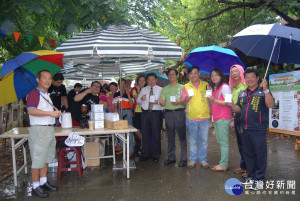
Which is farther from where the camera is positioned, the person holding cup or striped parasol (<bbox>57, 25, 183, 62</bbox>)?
the person holding cup

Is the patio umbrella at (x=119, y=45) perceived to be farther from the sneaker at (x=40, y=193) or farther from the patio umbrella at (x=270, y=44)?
the sneaker at (x=40, y=193)

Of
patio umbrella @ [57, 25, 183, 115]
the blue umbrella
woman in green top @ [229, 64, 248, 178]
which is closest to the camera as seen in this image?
patio umbrella @ [57, 25, 183, 115]

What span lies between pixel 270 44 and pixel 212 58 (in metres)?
1.27

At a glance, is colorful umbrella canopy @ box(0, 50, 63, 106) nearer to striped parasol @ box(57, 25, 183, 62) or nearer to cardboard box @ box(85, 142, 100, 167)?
striped parasol @ box(57, 25, 183, 62)

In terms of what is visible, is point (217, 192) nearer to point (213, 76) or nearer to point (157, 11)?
point (213, 76)

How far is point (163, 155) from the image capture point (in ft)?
18.7

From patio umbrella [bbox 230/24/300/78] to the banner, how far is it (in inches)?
148

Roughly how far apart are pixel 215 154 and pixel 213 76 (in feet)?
7.60

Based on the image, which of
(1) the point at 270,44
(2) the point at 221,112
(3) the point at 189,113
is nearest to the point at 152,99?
(3) the point at 189,113

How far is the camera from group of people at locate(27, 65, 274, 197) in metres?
3.46

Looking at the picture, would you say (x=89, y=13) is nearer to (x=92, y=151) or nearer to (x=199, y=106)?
(x=199, y=106)

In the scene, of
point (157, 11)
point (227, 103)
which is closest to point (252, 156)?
point (227, 103)

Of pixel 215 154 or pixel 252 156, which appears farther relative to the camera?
pixel 215 154

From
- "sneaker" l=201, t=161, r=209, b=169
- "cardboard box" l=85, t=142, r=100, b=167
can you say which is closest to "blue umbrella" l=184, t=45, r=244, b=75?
"sneaker" l=201, t=161, r=209, b=169
